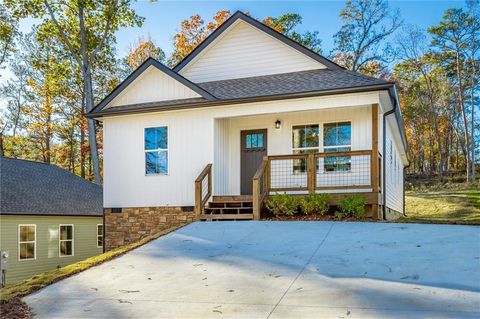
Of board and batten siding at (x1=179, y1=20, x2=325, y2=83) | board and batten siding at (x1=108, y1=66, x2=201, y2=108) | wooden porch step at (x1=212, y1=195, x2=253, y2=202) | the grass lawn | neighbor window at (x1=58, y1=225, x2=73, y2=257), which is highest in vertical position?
board and batten siding at (x1=179, y1=20, x2=325, y2=83)

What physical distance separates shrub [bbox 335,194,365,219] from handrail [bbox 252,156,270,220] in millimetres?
1803

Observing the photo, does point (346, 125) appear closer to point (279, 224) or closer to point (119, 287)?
point (279, 224)

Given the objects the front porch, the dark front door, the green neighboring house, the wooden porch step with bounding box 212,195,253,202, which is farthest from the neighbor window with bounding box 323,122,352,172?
the green neighboring house

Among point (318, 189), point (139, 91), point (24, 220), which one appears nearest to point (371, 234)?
point (318, 189)

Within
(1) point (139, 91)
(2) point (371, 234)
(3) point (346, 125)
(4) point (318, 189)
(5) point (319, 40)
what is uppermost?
(5) point (319, 40)

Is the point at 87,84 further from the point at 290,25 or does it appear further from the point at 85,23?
the point at 290,25

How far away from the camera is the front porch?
10695 mm

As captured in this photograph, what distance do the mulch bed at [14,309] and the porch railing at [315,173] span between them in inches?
232

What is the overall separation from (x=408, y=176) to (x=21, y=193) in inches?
1174

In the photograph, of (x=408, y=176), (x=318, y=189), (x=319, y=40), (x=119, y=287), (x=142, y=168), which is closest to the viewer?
(x=119, y=287)

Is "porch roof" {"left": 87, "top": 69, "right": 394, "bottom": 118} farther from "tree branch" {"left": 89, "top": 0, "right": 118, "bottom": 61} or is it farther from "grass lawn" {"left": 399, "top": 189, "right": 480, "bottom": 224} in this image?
Answer: "tree branch" {"left": 89, "top": 0, "right": 118, "bottom": 61}

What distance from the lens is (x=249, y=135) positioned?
1266 centimetres

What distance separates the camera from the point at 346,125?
11547 millimetres

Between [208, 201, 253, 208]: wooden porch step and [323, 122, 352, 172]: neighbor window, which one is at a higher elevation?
[323, 122, 352, 172]: neighbor window
